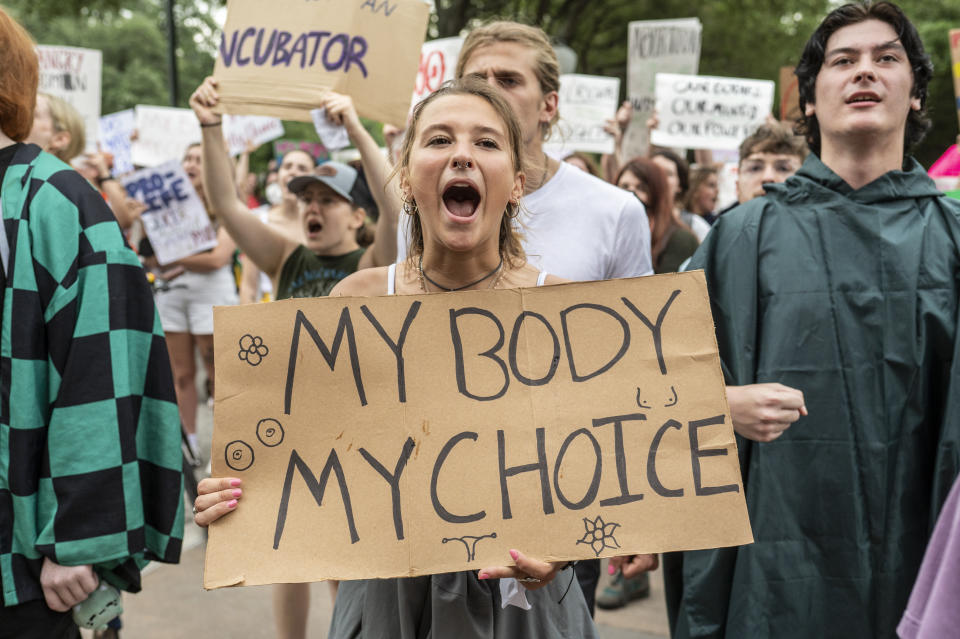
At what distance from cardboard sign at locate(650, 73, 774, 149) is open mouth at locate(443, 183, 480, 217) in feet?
15.0

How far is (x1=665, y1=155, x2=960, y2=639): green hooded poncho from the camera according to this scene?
2.08m

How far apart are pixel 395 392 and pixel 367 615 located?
0.46 meters

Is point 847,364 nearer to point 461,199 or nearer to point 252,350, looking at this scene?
point 461,199

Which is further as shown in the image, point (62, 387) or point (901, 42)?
point (901, 42)

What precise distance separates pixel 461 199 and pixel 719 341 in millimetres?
827

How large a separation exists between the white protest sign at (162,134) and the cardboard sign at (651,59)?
3770mm

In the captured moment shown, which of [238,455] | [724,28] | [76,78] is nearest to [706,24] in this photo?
[724,28]

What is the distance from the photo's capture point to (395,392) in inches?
65.6

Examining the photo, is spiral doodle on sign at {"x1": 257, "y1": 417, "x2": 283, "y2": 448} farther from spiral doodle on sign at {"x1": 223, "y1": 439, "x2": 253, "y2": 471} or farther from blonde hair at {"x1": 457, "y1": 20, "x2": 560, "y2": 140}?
blonde hair at {"x1": 457, "y1": 20, "x2": 560, "y2": 140}

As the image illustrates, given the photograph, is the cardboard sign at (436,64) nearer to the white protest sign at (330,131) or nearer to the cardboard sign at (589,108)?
the cardboard sign at (589,108)

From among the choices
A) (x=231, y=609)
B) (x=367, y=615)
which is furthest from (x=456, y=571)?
(x=231, y=609)

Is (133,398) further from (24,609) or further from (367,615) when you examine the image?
(367,615)

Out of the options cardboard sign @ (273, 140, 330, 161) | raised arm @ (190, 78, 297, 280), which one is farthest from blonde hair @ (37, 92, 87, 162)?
cardboard sign @ (273, 140, 330, 161)

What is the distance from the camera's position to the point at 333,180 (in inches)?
144
